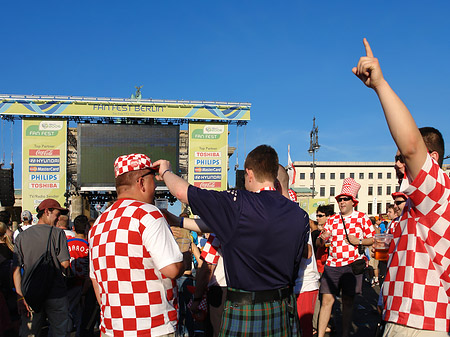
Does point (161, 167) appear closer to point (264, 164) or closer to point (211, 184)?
point (264, 164)

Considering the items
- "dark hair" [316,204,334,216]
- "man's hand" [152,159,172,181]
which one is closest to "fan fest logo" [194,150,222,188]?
"dark hair" [316,204,334,216]

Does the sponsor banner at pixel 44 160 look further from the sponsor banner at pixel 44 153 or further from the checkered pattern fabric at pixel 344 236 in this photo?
the checkered pattern fabric at pixel 344 236

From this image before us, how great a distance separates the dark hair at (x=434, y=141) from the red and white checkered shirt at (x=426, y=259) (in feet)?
0.67

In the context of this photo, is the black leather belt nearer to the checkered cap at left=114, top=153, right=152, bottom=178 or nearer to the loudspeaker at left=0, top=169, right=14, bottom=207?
the checkered cap at left=114, top=153, right=152, bottom=178

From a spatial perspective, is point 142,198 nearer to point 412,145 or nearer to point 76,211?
point 412,145

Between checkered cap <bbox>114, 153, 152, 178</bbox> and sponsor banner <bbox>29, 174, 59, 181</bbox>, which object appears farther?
sponsor banner <bbox>29, 174, 59, 181</bbox>

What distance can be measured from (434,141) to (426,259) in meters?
0.68

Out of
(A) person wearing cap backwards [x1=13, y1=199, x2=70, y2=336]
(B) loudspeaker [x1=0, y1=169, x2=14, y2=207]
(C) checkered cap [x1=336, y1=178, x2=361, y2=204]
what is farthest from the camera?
(B) loudspeaker [x1=0, y1=169, x2=14, y2=207]

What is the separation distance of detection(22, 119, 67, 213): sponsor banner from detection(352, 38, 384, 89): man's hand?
1098 inches

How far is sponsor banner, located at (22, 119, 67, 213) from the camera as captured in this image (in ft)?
89.4

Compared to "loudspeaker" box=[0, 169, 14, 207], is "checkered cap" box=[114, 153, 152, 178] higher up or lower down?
higher up

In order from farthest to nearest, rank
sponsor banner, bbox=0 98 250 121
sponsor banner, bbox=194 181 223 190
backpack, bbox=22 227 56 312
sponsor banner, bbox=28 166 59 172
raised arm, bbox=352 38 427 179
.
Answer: sponsor banner, bbox=194 181 223 190 → sponsor banner, bbox=0 98 250 121 → sponsor banner, bbox=28 166 59 172 → backpack, bbox=22 227 56 312 → raised arm, bbox=352 38 427 179

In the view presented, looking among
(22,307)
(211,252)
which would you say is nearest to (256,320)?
(211,252)

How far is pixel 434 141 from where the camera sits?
7.62 ft
